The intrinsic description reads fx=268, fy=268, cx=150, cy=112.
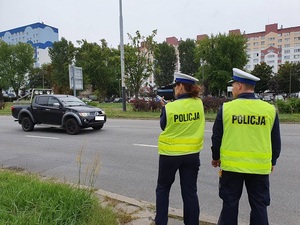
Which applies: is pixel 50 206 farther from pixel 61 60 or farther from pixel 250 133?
pixel 61 60

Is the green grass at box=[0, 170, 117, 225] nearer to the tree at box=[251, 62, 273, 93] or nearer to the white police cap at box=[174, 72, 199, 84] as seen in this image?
the white police cap at box=[174, 72, 199, 84]

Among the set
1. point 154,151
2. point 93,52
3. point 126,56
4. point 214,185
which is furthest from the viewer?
point 93,52

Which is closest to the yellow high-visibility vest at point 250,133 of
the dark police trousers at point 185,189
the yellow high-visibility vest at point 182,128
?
the yellow high-visibility vest at point 182,128

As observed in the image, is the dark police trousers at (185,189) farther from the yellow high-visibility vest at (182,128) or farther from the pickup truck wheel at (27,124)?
the pickup truck wheel at (27,124)

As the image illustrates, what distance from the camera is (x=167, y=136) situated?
2.87m

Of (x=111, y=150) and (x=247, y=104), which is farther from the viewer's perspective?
(x=111, y=150)

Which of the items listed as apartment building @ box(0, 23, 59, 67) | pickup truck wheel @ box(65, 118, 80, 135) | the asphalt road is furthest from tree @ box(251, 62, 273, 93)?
apartment building @ box(0, 23, 59, 67)

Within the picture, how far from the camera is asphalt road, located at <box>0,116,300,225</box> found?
395cm


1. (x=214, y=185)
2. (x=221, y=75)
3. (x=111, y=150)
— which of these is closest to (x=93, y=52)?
(x=221, y=75)

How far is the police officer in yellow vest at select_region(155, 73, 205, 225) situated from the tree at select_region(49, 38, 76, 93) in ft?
187

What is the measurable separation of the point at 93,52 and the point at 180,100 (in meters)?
46.0

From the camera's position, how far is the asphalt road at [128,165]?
395 centimetres

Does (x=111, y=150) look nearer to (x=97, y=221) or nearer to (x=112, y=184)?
(x=112, y=184)

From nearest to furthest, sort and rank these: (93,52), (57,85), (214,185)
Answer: (214,185), (93,52), (57,85)
